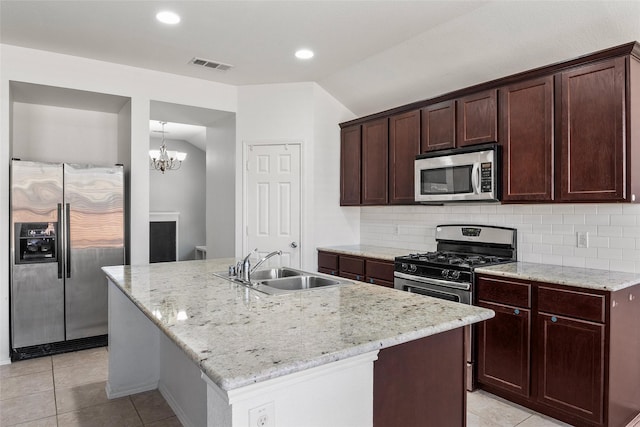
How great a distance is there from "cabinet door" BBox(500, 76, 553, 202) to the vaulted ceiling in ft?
1.09

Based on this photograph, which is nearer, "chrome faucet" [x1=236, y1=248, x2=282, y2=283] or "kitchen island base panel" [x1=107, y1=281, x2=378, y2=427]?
"kitchen island base panel" [x1=107, y1=281, x2=378, y2=427]

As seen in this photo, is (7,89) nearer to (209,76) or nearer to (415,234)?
(209,76)

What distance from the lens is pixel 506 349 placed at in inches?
110

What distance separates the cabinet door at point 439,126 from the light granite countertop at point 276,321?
1.84 meters

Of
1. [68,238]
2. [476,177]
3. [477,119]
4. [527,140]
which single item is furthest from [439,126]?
[68,238]

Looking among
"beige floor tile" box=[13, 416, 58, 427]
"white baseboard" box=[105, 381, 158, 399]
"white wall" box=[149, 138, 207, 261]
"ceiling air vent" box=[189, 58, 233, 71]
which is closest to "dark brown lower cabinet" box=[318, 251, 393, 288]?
"white baseboard" box=[105, 381, 158, 399]

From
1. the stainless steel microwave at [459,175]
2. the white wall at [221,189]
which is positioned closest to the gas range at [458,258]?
the stainless steel microwave at [459,175]

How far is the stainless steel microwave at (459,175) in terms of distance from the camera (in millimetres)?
3146

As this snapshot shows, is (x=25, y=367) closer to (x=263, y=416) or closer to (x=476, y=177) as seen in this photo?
(x=263, y=416)

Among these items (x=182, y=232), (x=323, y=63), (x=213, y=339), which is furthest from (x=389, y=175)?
(x=182, y=232)

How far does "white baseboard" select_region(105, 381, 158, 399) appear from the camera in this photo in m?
2.88

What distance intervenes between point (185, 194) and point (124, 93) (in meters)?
4.39

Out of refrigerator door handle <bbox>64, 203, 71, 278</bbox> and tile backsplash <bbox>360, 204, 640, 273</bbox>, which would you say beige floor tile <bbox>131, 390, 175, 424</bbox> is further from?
tile backsplash <bbox>360, 204, 640, 273</bbox>

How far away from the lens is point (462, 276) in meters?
2.98
